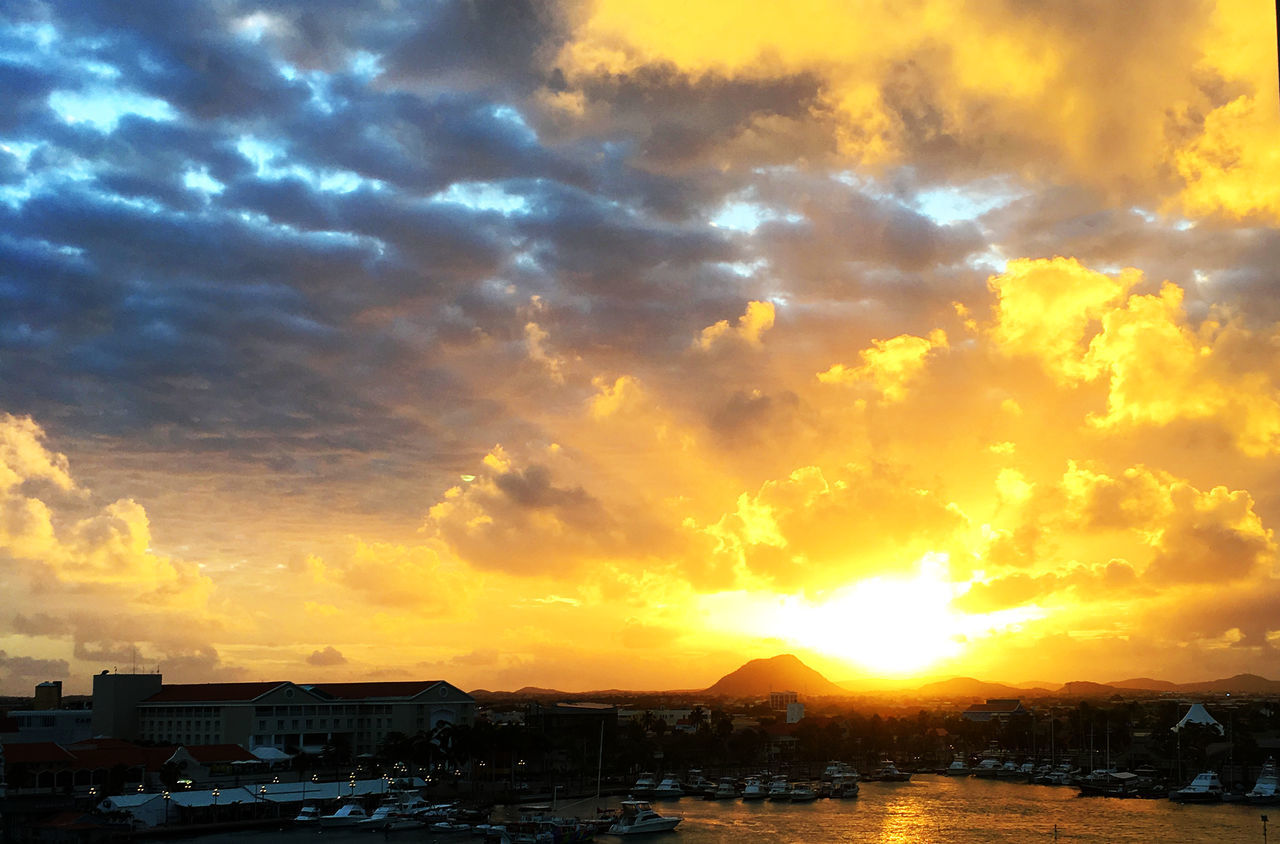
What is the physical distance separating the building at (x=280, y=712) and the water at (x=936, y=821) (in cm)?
2841

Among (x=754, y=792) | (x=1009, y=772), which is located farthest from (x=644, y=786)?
(x=1009, y=772)

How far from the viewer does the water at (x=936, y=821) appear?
7469cm

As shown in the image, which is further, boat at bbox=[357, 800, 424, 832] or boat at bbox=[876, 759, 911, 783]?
boat at bbox=[876, 759, 911, 783]

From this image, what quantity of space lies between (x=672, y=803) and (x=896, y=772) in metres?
35.2

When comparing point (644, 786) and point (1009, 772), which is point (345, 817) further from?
point (1009, 772)

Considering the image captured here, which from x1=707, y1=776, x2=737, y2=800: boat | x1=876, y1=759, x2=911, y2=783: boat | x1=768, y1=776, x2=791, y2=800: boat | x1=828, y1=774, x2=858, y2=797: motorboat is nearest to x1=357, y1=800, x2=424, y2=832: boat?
x1=707, y1=776, x2=737, y2=800: boat

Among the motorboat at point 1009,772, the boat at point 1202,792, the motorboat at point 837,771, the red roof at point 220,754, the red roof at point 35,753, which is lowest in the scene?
the motorboat at point 1009,772

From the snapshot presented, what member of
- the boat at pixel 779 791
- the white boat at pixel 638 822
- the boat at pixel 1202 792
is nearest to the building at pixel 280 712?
the boat at pixel 779 791

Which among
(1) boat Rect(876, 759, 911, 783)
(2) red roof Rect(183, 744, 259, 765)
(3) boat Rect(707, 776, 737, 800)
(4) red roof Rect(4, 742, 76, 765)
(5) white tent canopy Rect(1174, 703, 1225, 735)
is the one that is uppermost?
(4) red roof Rect(4, 742, 76, 765)

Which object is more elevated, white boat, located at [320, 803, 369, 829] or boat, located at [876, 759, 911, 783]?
white boat, located at [320, 803, 369, 829]

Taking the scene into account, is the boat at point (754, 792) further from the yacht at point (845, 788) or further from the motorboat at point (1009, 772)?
the motorboat at point (1009, 772)

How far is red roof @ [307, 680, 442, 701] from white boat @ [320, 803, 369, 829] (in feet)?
110

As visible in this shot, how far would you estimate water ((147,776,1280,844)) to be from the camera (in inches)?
2940

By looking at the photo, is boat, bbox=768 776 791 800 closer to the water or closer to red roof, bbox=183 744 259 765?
the water
